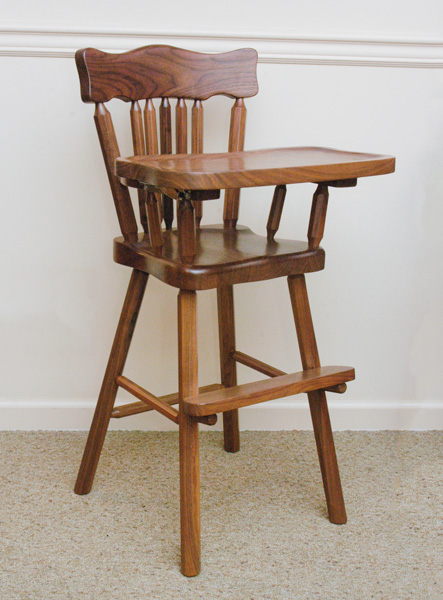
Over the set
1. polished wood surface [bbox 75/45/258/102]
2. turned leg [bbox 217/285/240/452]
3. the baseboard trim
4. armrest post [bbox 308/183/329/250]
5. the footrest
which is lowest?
the baseboard trim

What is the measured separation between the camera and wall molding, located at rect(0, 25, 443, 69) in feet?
4.71

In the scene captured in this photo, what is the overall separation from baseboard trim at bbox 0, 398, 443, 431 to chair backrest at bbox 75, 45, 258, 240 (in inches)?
20.6

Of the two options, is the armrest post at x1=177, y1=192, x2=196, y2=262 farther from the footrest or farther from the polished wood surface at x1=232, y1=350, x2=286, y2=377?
the polished wood surface at x1=232, y1=350, x2=286, y2=377

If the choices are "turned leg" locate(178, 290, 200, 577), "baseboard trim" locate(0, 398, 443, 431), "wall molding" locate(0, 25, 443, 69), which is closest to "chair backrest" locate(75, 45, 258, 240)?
"wall molding" locate(0, 25, 443, 69)

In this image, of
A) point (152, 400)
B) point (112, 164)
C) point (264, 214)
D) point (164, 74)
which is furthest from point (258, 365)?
point (164, 74)

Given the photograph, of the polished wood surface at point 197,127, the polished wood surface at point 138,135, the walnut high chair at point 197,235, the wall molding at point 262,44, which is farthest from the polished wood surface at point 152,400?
the wall molding at point 262,44

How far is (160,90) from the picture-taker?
4.25 ft

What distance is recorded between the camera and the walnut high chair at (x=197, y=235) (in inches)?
40.8

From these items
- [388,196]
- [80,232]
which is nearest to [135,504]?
[80,232]

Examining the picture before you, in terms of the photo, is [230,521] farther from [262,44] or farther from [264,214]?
[262,44]

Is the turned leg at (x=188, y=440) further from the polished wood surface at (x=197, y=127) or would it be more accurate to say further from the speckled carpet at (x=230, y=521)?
the polished wood surface at (x=197, y=127)

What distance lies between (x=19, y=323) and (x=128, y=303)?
43cm

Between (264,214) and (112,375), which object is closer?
(112,375)

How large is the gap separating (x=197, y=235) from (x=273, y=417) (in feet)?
1.84
